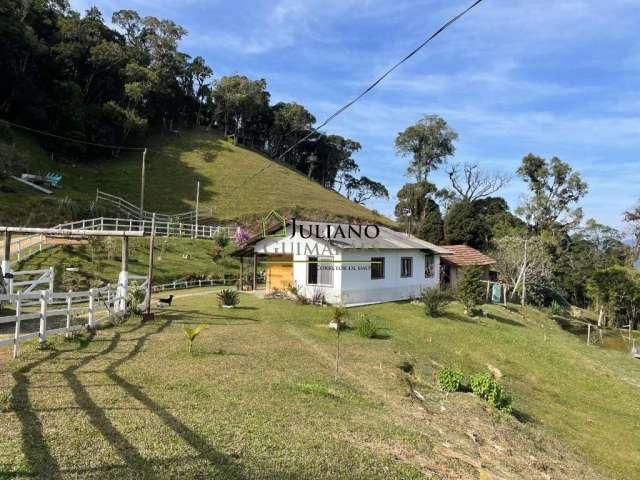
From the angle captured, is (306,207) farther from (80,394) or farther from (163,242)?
(80,394)

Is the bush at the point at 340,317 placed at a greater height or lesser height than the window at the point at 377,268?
lesser

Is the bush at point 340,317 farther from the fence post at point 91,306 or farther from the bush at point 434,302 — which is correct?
the fence post at point 91,306

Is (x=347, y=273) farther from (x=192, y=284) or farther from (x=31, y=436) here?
(x=31, y=436)

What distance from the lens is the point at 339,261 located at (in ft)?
67.2

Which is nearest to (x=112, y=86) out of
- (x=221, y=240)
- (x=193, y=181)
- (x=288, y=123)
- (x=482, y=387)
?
(x=193, y=181)

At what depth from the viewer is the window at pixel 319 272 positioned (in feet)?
68.3

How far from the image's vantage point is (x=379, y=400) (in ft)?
29.0

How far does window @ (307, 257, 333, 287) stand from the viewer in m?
20.8

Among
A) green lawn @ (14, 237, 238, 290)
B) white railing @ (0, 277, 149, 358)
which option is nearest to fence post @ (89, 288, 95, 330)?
white railing @ (0, 277, 149, 358)

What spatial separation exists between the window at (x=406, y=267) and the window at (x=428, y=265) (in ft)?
6.59

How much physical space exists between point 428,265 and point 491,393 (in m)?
17.7

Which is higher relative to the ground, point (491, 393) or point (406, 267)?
point (406, 267)

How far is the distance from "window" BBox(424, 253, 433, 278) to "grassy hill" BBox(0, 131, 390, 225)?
22.1 metres

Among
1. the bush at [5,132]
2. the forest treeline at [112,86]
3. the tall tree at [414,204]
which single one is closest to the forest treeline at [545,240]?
the tall tree at [414,204]
